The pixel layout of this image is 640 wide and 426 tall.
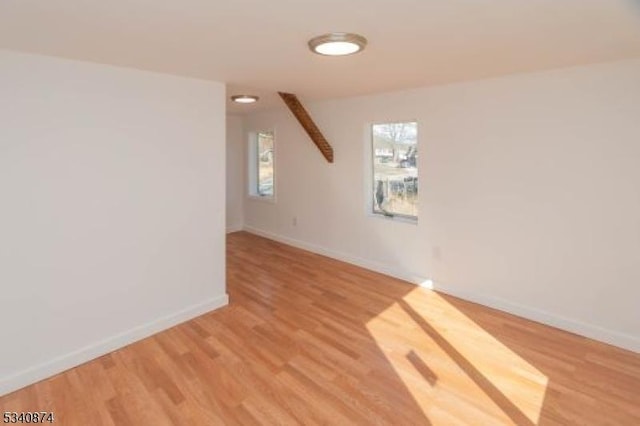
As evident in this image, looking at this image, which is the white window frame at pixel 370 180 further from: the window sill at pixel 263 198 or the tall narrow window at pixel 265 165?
the tall narrow window at pixel 265 165

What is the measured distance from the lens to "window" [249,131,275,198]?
5.90 m

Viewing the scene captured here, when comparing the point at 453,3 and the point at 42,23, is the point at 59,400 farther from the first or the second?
the point at 453,3

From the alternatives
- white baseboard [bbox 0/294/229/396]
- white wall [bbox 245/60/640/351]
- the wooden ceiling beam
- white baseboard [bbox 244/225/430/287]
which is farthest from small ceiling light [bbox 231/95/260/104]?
white baseboard [bbox 0/294/229/396]

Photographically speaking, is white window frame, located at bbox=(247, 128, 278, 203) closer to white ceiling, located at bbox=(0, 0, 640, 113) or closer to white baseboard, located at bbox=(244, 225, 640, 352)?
white baseboard, located at bbox=(244, 225, 640, 352)

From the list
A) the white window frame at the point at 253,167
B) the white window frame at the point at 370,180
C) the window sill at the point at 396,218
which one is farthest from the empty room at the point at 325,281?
the white window frame at the point at 253,167

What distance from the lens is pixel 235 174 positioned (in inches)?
246

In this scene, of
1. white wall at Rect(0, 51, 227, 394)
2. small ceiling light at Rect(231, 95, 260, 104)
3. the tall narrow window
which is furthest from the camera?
the tall narrow window

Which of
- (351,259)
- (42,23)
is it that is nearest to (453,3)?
(42,23)

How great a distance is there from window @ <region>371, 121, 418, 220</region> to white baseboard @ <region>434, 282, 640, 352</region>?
1.06m

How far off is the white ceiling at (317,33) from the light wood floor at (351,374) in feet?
6.82

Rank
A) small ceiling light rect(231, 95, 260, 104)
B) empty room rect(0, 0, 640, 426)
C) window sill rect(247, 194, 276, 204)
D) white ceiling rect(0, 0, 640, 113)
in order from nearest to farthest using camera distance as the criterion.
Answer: white ceiling rect(0, 0, 640, 113) → empty room rect(0, 0, 640, 426) → small ceiling light rect(231, 95, 260, 104) → window sill rect(247, 194, 276, 204)

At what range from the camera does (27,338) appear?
2.18 m

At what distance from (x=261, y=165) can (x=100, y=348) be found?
4.14 meters

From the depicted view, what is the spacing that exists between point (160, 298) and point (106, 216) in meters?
0.81
